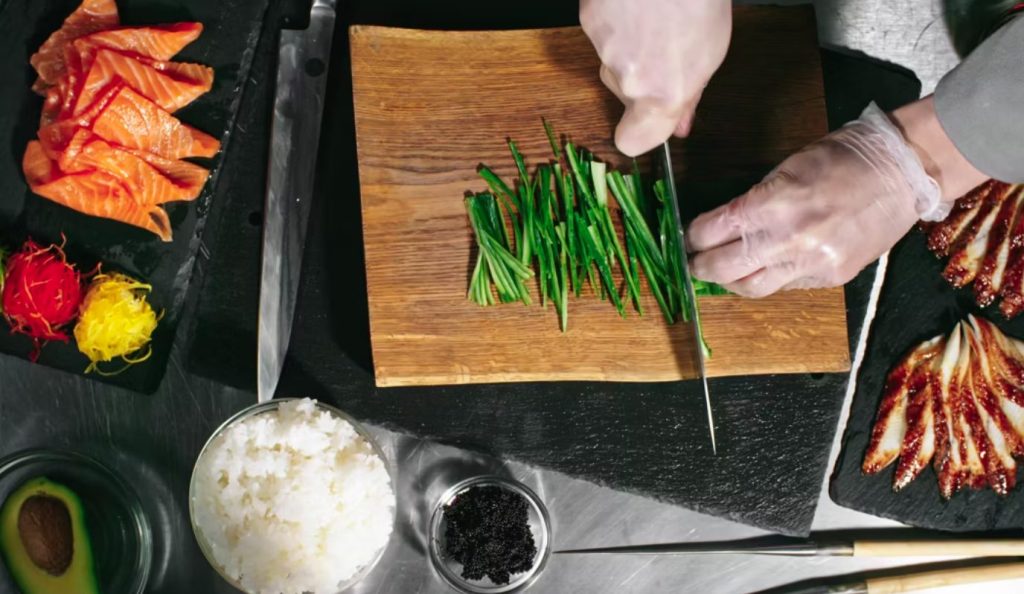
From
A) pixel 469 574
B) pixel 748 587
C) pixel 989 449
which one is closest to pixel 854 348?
pixel 989 449

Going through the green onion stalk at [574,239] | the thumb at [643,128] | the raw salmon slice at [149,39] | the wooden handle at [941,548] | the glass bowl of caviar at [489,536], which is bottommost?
the wooden handle at [941,548]

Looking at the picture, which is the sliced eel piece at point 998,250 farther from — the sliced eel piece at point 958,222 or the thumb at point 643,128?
the thumb at point 643,128

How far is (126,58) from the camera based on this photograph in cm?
242

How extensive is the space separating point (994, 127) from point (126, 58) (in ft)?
6.59

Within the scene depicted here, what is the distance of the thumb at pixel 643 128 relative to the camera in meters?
2.16

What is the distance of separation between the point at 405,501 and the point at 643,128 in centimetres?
114

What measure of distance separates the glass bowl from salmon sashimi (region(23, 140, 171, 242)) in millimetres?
597

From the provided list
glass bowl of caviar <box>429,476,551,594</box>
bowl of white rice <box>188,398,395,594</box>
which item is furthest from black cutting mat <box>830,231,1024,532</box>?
bowl of white rice <box>188,398,395,594</box>

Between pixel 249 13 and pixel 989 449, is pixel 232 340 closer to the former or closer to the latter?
pixel 249 13

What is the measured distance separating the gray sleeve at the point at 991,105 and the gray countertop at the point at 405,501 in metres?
A: 0.64

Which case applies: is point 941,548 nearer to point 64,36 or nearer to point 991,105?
point 991,105

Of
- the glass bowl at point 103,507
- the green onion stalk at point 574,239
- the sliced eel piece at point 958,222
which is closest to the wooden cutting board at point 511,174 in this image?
the green onion stalk at point 574,239

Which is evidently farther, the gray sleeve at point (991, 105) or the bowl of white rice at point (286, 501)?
the bowl of white rice at point (286, 501)

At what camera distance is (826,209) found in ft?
7.02
